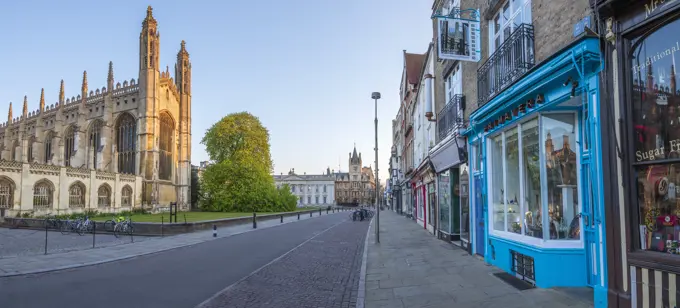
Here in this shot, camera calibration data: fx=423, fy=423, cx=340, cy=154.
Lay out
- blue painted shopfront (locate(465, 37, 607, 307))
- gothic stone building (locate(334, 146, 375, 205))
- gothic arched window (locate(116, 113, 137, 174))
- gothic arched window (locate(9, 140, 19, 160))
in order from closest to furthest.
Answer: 1. blue painted shopfront (locate(465, 37, 607, 307))
2. gothic arched window (locate(116, 113, 137, 174))
3. gothic arched window (locate(9, 140, 19, 160))
4. gothic stone building (locate(334, 146, 375, 205))

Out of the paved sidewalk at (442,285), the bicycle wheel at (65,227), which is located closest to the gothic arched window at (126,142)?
the bicycle wheel at (65,227)

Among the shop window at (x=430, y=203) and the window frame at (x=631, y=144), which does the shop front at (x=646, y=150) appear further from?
the shop window at (x=430, y=203)

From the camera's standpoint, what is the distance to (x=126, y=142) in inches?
2366

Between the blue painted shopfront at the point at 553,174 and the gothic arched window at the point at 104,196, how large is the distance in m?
46.4

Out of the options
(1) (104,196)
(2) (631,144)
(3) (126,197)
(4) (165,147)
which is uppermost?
(4) (165,147)

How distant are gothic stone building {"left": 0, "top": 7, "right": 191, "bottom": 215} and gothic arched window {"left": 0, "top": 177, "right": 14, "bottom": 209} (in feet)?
32.1

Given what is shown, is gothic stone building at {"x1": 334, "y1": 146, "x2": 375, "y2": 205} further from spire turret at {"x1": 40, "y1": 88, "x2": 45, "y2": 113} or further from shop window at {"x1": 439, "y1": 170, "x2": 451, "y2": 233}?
shop window at {"x1": 439, "y1": 170, "x2": 451, "y2": 233}

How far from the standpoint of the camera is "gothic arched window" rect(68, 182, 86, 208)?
40.7 meters

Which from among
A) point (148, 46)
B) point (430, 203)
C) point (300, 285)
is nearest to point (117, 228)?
point (430, 203)

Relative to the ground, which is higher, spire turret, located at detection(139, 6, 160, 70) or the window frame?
spire turret, located at detection(139, 6, 160, 70)

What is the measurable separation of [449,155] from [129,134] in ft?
187

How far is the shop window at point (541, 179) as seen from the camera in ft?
22.6

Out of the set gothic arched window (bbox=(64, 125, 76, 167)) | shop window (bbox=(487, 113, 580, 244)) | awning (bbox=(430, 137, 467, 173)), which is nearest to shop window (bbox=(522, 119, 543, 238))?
shop window (bbox=(487, 113, 580, 244))

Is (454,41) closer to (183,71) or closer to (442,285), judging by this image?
(442,285)
